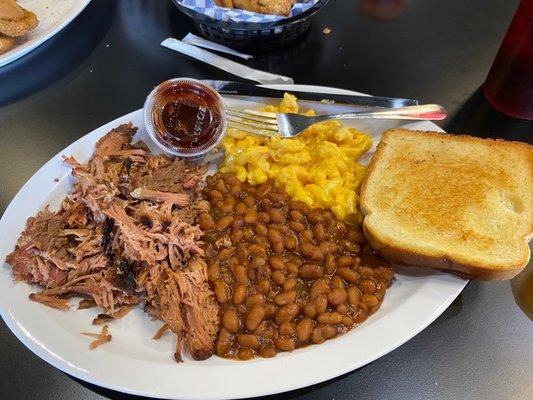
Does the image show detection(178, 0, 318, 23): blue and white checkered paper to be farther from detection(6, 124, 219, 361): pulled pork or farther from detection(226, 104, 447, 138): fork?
detection(6, 124, 219, 361): pulled pork

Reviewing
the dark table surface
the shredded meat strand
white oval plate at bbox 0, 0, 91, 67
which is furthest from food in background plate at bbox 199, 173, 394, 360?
white oval plate at bbox 0, 0, 91, 67

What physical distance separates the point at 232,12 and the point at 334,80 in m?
0.88

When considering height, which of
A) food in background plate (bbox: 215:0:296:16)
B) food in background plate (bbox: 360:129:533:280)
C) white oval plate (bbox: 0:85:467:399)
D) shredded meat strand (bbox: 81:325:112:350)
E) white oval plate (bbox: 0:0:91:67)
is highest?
food in background plate (bbox: 215:0:296:16)

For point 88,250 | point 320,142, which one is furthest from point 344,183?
point 88,250

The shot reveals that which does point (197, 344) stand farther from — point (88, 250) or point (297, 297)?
point (88, 250)

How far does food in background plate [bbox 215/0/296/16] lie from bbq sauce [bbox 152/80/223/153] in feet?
2.78

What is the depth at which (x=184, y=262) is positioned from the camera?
7.52ft

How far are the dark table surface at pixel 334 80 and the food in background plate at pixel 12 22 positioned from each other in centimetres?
23

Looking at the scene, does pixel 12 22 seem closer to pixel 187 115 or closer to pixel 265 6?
pixel 187 115

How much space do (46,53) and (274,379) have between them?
10.2ft

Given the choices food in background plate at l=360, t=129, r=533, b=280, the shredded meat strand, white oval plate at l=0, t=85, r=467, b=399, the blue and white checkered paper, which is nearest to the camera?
white oval plate at l=0, t=85, r=467, b=399

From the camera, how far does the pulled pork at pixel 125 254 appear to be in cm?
216

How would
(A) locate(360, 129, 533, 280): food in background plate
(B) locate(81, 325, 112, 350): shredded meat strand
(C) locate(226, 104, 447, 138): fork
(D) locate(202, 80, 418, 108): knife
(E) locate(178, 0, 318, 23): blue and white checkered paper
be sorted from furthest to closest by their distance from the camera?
(E) locate(178, 0, 318, 23): blue and white checkered paper
(D) locate(202, 80, 418, 108): knife
(C) locate(226, 104, 447, 138): fork
(A) locate(360, 129, 533, 280): food in background plate
(B) locate(81, 325, 112, 350): shredded meat strand

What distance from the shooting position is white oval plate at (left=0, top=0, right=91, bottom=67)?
3.46 metres
